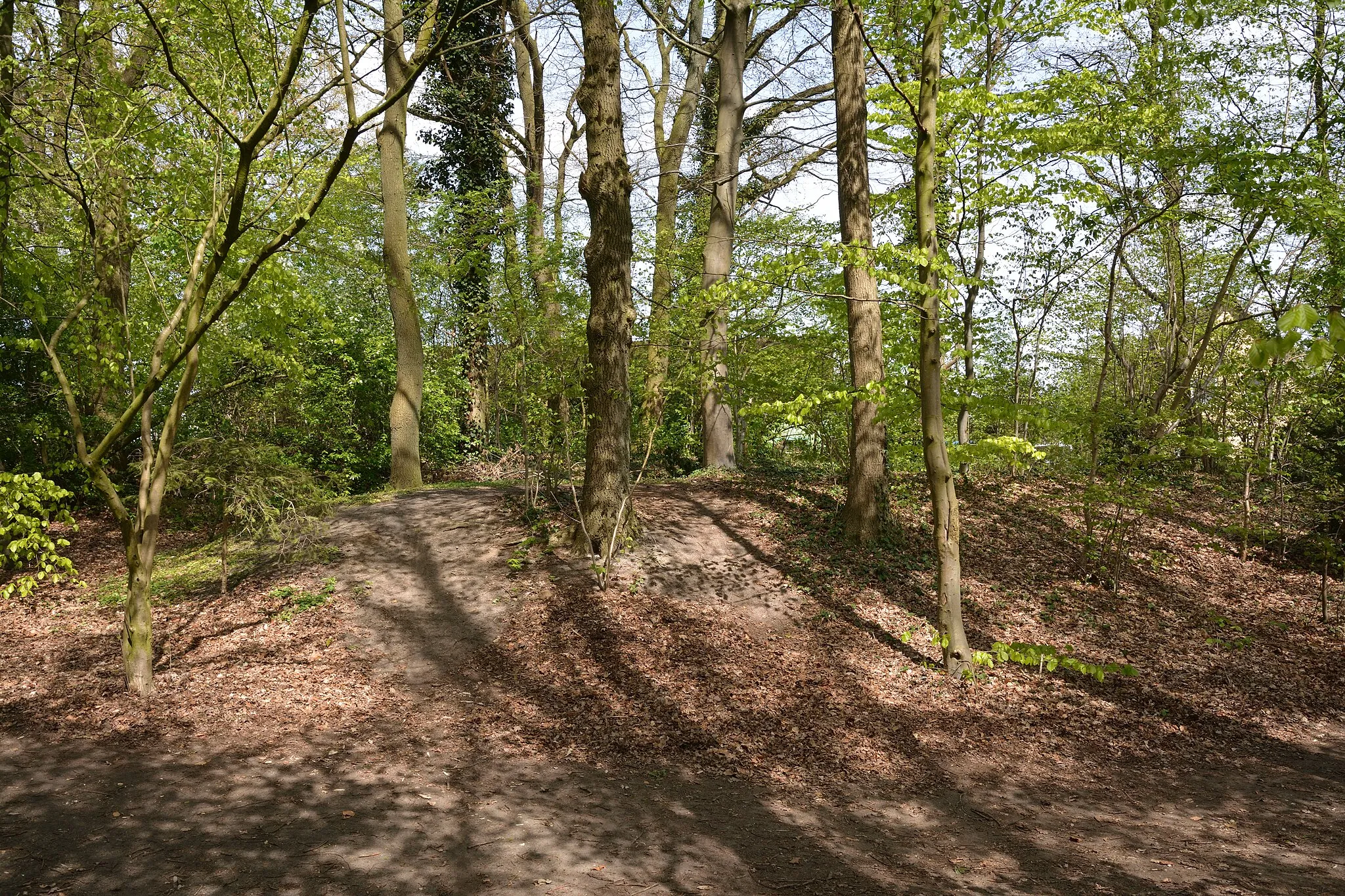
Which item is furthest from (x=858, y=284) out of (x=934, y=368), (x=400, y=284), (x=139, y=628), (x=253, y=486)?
(x=139, y=628)

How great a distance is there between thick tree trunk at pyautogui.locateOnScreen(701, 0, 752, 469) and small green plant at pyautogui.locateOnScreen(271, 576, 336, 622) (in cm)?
667

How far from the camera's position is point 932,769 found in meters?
5.69

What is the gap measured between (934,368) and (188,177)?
6.64 m

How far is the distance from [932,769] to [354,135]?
222 inches

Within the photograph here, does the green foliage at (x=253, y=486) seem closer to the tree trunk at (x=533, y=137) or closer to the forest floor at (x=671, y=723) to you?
the forest floor at (x=671, y=723)

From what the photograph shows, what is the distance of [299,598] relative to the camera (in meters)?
7.98

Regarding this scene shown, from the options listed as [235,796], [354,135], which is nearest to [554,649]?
[235,796]

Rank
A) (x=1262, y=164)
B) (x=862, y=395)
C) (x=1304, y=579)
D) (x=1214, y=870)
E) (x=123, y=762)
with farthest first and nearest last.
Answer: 1. (x=1304, y=579)
2. (x=1262, y=164)
3. (x=862, y=395)
4. (x=123, y=762)
5. (x=1214, y=870)

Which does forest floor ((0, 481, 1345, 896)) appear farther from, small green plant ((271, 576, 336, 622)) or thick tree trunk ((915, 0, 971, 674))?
thick tree trunk ((915, 0, 971, 674))

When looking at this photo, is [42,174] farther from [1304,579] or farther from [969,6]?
[1304,579]

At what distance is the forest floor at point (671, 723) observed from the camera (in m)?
4.03

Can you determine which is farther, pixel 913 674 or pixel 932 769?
pixel 913 674

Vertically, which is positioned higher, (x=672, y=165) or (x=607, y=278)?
(x=672, y=165)

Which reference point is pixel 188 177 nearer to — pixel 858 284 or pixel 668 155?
pixel 858 284
